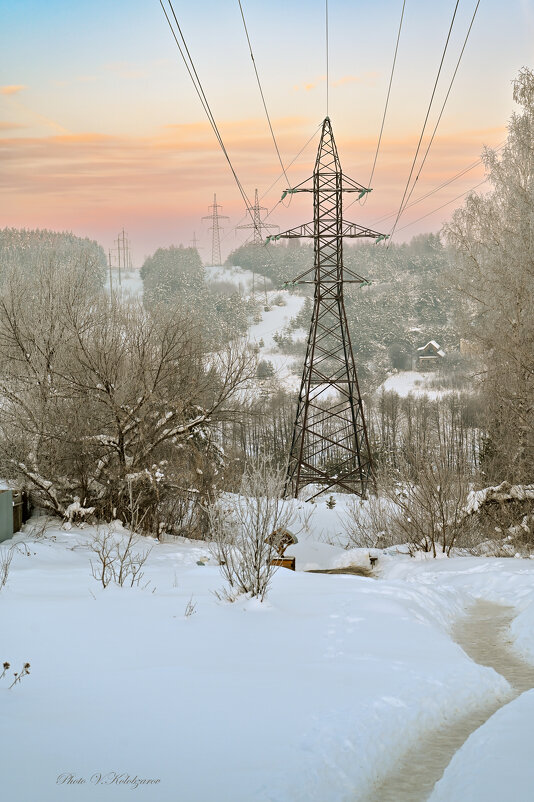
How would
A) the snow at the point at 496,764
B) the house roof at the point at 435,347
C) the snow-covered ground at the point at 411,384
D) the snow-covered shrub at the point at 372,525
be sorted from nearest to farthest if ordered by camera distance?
the snow at the point at 496,764 → the snow-covered shrub at the point at 372,525 → the snow-covered ground at the point at 411,384 → the house roof at the point at 435,347

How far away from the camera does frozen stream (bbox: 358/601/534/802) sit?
5.12m

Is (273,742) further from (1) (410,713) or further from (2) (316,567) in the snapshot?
(2) (316,567)

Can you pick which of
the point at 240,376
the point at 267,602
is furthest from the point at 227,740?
the point at 240,376

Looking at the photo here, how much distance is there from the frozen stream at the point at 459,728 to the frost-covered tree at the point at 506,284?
10269mm

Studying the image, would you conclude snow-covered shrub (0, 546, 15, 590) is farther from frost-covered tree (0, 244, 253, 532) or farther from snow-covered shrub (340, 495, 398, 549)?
snow-covered shrub (340, 495, 398, 549)

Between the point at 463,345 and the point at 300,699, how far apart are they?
20.8 m

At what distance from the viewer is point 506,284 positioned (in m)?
20.9

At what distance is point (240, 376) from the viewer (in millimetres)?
18938

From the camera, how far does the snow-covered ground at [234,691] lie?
4.71 meters

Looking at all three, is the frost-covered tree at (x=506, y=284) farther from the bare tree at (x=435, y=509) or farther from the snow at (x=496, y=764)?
the snow at (x=496, y=764)

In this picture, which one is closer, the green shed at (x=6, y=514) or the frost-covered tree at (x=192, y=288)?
the green shed at (x=6, y=514)

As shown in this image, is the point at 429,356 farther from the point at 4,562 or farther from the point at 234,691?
the point at 234,691

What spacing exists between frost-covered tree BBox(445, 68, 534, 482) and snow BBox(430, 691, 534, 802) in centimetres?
1396

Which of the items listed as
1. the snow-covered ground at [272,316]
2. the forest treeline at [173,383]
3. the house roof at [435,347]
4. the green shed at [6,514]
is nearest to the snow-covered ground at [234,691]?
the green shed at [6,514]
